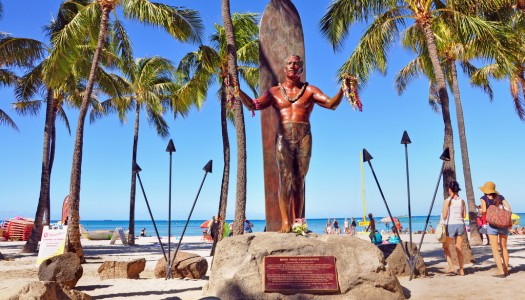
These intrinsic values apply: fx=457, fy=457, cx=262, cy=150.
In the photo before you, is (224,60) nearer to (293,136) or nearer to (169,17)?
(169,17)

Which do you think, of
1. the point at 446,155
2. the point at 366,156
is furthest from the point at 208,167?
the point at 446,155

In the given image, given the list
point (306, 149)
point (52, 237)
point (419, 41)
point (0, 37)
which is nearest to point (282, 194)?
point (306, 149)

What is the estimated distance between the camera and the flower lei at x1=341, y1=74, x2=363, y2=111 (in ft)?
19.9

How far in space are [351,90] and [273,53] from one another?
87.0 inches

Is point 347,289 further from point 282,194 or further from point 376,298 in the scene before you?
point 282,194

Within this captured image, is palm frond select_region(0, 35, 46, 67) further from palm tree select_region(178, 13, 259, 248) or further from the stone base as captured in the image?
the stone base

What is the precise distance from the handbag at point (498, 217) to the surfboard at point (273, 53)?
11.6 feet

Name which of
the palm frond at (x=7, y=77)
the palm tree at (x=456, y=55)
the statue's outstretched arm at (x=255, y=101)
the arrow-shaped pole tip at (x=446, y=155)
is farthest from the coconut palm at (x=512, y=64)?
the palm frond at (x=7, y=77)

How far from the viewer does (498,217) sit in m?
7.41

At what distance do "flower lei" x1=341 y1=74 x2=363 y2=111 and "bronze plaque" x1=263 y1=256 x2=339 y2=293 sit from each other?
2.02 m

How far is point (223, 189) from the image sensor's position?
1530 cm

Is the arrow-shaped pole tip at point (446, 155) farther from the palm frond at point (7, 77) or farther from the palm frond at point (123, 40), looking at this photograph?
the palm frond at point (7, 77)

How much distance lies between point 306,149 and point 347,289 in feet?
6.27

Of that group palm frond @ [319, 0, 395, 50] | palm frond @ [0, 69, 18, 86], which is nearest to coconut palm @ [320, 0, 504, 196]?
palm frond @ [319, 0, 395, 50]
